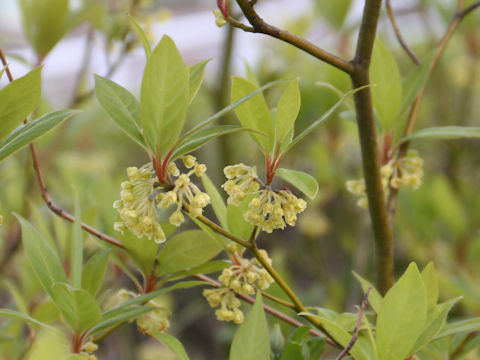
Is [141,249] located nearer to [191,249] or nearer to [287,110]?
[191,249]

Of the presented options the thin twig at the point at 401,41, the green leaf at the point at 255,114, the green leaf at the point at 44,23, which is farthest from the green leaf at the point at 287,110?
the green leaf at the point at 44,23

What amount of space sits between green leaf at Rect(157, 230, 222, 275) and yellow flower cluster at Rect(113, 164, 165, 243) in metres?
0.08

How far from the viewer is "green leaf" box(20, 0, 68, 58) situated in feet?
2.62

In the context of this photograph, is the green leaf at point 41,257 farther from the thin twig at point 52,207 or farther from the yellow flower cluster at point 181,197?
the yellow flower cluster at point 181,197

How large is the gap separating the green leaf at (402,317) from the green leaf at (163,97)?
21 centimetres

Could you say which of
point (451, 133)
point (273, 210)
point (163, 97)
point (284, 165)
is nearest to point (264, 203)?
point (273, 210)

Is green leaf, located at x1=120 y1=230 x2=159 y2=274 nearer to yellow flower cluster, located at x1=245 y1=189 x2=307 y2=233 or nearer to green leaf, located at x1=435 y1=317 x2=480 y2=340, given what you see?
yellow flower cluster, located at x1=245 y1=189 x2=307 y2=233

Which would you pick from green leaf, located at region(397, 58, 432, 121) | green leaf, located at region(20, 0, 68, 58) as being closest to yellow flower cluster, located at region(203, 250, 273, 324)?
green leaf, located at region(397, 58, 432, 121)

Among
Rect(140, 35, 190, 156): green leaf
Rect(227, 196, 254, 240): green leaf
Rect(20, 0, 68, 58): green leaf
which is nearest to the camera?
Rect(140, 35, 190, 156): green leaf

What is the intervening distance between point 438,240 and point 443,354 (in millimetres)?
749

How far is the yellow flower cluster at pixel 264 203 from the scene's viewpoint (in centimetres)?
43

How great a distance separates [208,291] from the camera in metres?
0.49

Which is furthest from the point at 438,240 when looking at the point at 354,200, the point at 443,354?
the point at 443,354

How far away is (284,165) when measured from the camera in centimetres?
149
